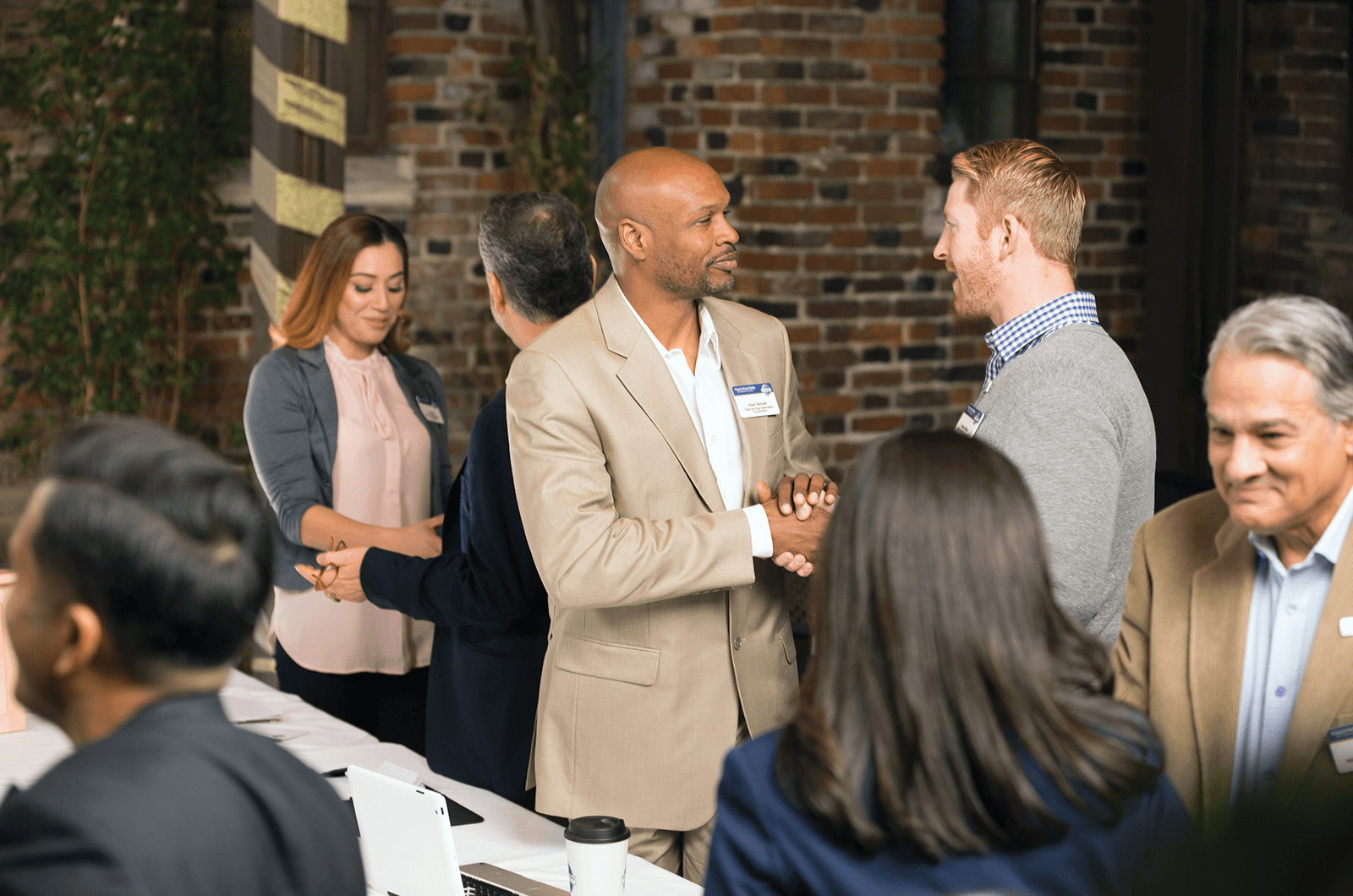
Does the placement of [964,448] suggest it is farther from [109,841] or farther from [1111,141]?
[1111,141]

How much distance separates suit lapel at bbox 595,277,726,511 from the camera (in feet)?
6.50

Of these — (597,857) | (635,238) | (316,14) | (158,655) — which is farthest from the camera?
(316,14)

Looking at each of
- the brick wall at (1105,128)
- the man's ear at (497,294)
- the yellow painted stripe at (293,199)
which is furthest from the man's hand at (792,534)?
the brick wall at (1105,128)

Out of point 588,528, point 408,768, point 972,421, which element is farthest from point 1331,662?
point 408,768

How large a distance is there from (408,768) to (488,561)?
0.44 m

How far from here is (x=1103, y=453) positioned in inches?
69.2

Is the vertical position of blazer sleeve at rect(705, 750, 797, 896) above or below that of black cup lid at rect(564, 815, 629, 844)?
above

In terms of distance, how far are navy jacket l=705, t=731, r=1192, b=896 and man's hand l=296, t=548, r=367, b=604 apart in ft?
4.98

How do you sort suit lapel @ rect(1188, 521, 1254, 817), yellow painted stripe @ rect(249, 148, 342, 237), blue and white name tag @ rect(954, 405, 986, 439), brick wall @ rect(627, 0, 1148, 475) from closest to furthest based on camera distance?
suit lapel @ rect(1188, 521, 1254, 817) → blue and white name tag @ rect(954, 405, 986, 439) → yellow painted stripe @ rect(249, 148, 342, 237) → brick wall @ rect(627, 0, 1148, 475)

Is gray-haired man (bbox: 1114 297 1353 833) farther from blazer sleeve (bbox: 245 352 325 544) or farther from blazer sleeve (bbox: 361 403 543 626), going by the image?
blazer sleeve (bbox: 245 352 325 544)

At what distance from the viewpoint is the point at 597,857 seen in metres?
1.54

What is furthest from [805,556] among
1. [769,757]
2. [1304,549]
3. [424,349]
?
[424,349]

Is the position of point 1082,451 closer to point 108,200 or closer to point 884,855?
point 884,855

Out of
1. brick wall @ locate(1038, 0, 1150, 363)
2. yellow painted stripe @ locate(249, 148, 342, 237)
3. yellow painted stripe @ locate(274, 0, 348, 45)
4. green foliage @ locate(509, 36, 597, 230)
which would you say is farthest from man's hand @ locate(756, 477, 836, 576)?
brick wall @ locate(1038, 0, 1150, 363)
